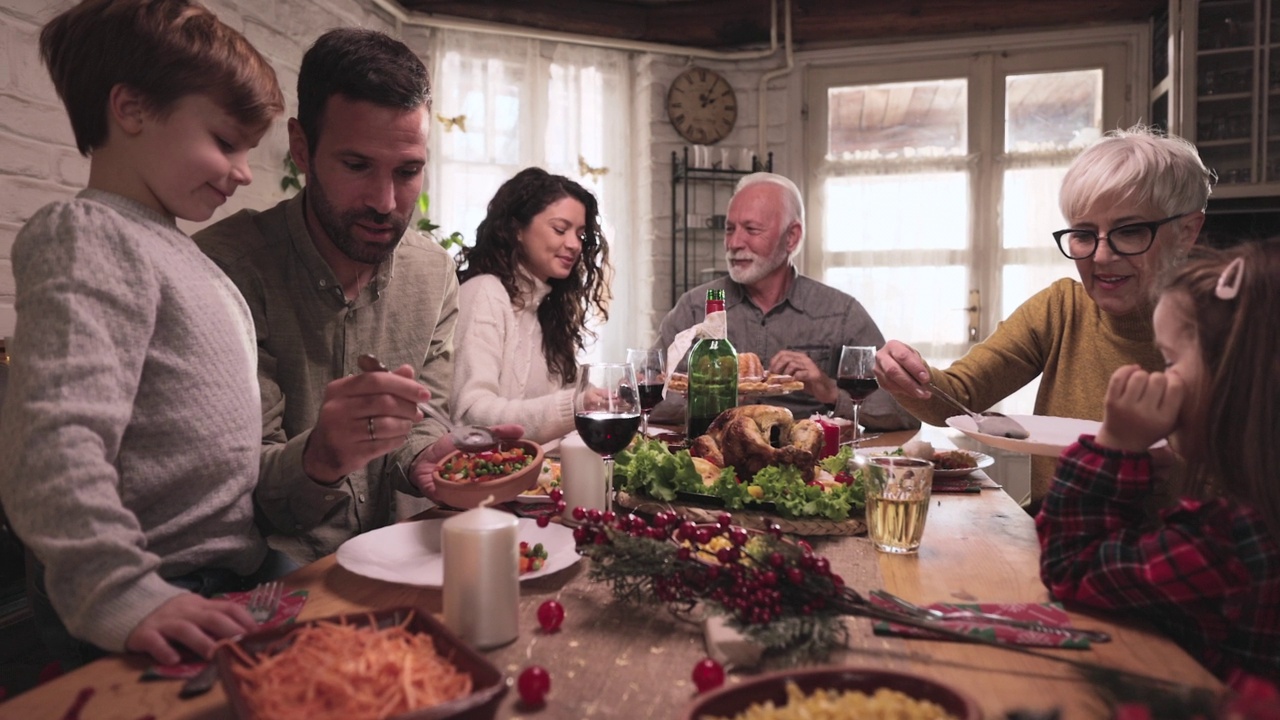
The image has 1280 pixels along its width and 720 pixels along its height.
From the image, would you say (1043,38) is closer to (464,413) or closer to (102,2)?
(464,413)

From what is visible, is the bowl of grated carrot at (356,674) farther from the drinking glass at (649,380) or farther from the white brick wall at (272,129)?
the white brick wall at (272,129)

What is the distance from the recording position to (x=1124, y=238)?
6.12ft

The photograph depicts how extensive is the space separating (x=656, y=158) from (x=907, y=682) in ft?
15.6

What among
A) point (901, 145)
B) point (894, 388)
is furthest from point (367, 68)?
point (901, 145)

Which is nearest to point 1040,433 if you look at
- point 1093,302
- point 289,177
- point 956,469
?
point 956,469

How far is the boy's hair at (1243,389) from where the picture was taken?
945 mm

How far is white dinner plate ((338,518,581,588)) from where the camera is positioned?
1.10m

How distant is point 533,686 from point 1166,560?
2.20 ft

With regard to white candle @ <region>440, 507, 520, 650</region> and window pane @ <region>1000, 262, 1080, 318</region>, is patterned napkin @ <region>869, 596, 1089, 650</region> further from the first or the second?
window pane @ <region>1000, 262, 1080, 318</region>

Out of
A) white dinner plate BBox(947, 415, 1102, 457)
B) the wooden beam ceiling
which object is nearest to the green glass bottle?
white dinner plate BBox(947, 415, 1102, 457)

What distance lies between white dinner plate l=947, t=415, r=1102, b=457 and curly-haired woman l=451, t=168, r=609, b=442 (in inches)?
60.5

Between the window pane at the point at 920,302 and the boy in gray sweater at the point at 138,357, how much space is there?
14.3ft

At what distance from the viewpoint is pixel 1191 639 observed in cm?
96

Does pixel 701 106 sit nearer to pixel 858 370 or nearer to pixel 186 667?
pixel 858 370
